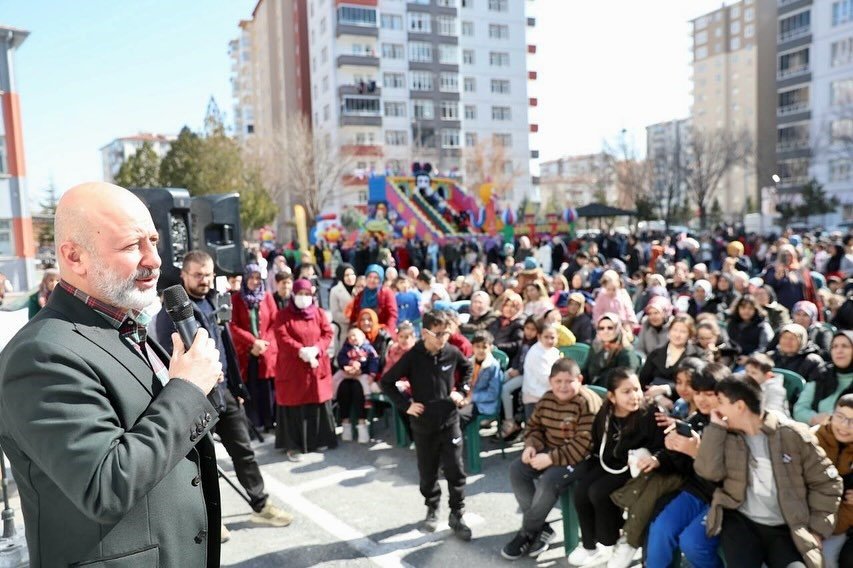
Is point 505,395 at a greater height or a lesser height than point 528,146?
lesser

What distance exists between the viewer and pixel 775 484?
3.43 metres

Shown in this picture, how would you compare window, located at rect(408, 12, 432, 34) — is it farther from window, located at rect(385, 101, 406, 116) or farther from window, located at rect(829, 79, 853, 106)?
window, located at rect(829, 79, 853, 106)

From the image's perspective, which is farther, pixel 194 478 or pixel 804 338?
pixel 804 338

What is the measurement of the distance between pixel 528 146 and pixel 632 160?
15.1 m

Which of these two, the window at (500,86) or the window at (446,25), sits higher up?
the window at (446,25)

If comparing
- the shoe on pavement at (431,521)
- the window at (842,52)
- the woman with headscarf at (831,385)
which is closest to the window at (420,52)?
the window at (842,52)

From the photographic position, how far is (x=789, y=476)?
3400 mm

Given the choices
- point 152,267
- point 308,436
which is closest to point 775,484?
point 152,267

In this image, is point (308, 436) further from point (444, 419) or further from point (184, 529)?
point (184, 529)

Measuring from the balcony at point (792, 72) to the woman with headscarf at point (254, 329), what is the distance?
5700 centimetres

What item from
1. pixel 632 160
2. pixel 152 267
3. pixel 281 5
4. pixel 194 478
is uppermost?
pixel 281 5

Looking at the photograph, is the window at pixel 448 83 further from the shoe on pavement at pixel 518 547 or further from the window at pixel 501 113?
the shoe on pavement at pixel 518 547

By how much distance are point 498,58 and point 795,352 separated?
201 ft

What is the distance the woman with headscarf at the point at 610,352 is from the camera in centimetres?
614
